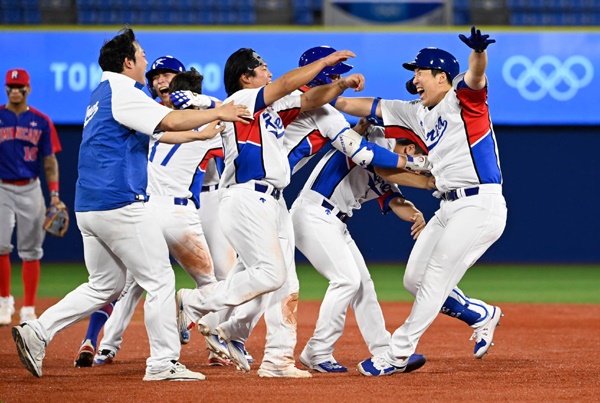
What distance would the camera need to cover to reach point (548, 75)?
16.0 metres

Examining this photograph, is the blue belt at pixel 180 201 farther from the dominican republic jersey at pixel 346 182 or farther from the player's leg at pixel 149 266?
the player's leg at pixel 149 266

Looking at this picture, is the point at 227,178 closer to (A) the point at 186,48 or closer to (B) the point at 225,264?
(B) the point at 225,264

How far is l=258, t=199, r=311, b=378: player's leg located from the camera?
5.99 metres

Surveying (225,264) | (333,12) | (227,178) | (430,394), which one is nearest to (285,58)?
(333,12)

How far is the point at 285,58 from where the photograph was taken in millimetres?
15922

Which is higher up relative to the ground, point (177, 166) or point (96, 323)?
point (177, 166)

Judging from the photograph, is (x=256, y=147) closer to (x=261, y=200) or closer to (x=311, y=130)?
(x=261, y=200)

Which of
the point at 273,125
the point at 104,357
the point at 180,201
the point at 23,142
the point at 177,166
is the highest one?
the point at 273,125

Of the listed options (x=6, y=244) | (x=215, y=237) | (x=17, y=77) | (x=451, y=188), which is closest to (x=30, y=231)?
(x=6, y=244)

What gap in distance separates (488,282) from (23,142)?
7.05 m

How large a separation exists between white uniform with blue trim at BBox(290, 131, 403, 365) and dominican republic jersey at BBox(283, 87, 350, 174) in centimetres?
24

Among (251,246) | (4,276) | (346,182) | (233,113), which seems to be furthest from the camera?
(4,276)

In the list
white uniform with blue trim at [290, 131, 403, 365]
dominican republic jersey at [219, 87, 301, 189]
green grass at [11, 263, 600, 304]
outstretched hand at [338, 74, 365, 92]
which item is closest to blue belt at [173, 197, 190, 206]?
white uniform with blue trim at [290, 131, 403, 365]

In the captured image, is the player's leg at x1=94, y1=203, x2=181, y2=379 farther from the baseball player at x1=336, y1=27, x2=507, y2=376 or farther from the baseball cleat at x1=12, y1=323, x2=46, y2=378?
the baseball player at x1=336, y1=27, x2=507, y2=376
